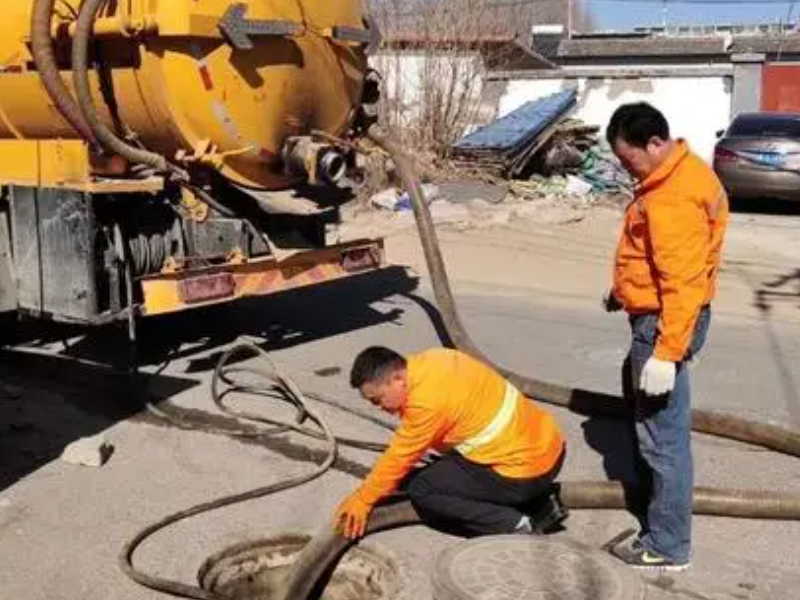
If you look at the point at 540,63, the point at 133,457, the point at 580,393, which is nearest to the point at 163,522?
the point at 133,457

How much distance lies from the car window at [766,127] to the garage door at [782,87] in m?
13.4

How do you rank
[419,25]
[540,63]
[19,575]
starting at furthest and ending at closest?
[540,63]
[419,25]
[19,575]

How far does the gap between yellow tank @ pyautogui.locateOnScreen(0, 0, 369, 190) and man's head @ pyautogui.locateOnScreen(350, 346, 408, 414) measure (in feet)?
10.0

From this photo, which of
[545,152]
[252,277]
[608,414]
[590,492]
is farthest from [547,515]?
[545,152]

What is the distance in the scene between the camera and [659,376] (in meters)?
4.15

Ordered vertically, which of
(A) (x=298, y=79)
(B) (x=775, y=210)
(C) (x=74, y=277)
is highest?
(A) (x=298, y=79)

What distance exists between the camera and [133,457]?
6.02 m

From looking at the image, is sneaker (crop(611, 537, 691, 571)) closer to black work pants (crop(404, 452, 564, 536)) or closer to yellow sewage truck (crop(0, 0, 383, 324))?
black work pants (crop(404, 452, 564, 536))

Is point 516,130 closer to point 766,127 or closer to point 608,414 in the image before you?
point 766,127

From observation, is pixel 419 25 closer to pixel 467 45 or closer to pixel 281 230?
pixel 467 45

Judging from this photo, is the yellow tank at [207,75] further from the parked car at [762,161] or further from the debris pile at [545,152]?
the parked car at [762,161]

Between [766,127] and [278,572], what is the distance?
51.7ft

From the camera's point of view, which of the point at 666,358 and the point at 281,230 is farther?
the point at 281,230

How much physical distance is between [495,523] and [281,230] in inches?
153
